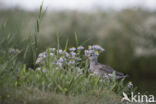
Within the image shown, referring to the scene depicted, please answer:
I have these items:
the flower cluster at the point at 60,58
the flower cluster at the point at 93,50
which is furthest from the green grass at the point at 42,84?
the flower cluster at the point at 93,50

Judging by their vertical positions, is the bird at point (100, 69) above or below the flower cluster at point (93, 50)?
below

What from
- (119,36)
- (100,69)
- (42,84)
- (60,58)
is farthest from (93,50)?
(119,36)

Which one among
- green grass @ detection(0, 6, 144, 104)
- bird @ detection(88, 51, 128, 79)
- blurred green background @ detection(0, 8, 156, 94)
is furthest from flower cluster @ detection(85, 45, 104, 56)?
blurred green background @ detection(0, 8, 156, 94)

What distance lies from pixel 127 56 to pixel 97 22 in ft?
7.91

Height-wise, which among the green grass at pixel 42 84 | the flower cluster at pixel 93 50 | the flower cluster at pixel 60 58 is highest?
the flower cluster at pixel 93 50

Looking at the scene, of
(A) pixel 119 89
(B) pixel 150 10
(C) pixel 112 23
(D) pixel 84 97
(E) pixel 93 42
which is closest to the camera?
(D) pixel 84 97

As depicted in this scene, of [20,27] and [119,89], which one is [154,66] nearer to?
[119,89]

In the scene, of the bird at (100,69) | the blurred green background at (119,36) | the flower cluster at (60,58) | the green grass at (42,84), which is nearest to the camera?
the green grass at (42,84)

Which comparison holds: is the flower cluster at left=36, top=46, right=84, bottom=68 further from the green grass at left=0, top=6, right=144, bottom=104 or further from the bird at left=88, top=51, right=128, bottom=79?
the bird at left=88, top=51, right=128, bottom=79

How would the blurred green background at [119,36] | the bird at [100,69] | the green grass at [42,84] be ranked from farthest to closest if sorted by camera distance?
the blurred green background at [119,36]
the bird at [100,69]
the green grass at [42,84]

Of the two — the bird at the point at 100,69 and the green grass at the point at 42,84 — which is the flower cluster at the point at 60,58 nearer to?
the green grass at the point at 42,84

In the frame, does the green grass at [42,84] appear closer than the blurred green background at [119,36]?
Yes

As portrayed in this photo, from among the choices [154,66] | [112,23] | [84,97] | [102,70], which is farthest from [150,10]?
[84,97]

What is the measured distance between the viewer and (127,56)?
40.8ft
